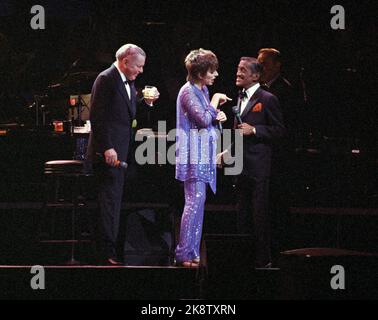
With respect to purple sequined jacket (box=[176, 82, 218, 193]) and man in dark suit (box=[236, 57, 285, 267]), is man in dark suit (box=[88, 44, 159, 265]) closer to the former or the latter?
purple sequined jacket (box=[176, 82, 218, 193])

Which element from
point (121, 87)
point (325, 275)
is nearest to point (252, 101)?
point (121, 87)

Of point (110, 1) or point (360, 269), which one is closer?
point (360, 269)

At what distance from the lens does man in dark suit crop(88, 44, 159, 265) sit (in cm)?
607

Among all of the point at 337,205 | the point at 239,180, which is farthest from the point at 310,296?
the point at 337,205

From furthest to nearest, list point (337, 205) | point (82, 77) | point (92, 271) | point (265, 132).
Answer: point (82, 77), point (337, 205), point (265, 132), point (92, 271)

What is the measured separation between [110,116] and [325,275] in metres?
2.64

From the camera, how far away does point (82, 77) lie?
848cm

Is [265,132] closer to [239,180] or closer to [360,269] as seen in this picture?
[239,180]

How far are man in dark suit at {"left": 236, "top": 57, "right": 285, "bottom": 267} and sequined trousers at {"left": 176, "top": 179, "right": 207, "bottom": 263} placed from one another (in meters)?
0.47

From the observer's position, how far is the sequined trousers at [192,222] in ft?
19.2

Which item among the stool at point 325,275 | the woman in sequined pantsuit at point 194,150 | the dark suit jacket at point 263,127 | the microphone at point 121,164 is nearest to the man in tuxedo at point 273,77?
the dark suit jacket at point 263,127
